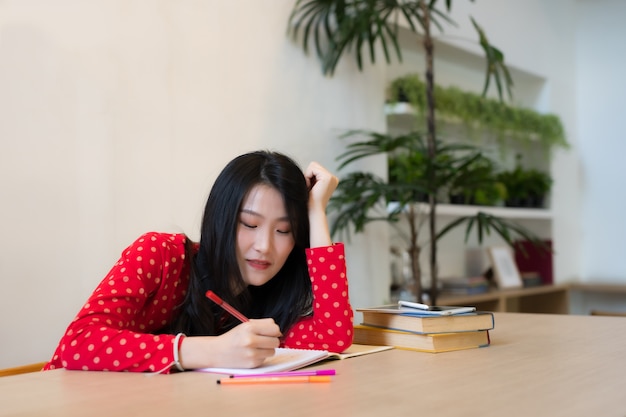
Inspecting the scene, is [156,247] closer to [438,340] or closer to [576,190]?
[438,340]

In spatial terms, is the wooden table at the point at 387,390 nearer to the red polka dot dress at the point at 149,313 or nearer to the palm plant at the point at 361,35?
the red polka dot dress at the point at 149,313

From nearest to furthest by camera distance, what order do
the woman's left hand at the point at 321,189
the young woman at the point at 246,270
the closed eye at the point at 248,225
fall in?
the young woman at the point at 246,270, the closed eye at the point at 248,225, the woman's left hand at the point at 321,189

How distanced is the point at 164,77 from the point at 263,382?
1874mm

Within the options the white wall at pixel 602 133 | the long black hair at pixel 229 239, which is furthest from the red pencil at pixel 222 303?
the white wall at pixel 602 133

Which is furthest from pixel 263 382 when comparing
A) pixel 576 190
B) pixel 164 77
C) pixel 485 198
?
pixel 576 190

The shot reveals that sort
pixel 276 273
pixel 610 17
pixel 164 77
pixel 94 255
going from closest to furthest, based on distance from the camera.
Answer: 1. pixel 276 273
2. pixel 94 255
3. pixel 164 77
4. pixel 610 17

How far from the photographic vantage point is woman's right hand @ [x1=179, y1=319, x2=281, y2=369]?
133 centimetres

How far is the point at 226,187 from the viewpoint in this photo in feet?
5.77

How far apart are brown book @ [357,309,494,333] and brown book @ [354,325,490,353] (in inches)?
0.5

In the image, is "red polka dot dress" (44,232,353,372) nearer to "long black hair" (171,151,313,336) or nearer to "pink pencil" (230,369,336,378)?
"long black hair" (171,151,313,336)

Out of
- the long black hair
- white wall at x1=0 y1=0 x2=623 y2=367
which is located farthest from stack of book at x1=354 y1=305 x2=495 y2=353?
white wall at x1=0 y1=0 x2=623 y2=367

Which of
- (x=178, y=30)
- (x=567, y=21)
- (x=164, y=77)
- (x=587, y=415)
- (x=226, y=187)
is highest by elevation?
(x=567, y=21)

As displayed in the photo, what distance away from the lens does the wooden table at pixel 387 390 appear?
1.07 m

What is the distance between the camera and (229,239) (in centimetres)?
172
